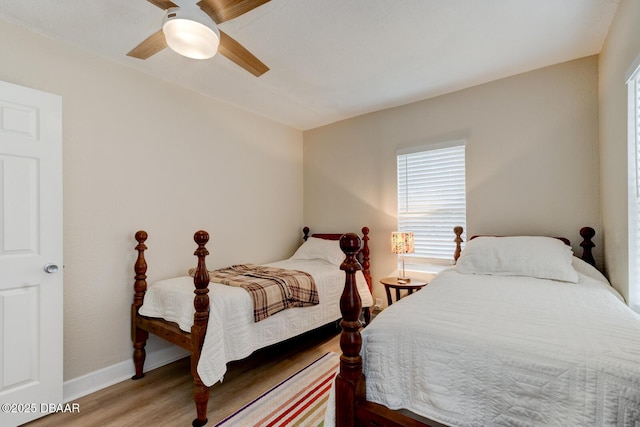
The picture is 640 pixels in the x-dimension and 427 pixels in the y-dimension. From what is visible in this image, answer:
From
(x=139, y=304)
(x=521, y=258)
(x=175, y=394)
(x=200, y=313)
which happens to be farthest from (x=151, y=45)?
(x=521, y=258)

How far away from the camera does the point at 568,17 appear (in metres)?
1.99

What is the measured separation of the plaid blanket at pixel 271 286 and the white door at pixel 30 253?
97 centimetres

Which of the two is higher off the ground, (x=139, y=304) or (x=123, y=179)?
(x=123, y=179)

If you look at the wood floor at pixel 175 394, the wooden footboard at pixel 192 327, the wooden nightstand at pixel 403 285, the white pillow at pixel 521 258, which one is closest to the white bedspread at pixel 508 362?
the white pillow at pixel 521 258

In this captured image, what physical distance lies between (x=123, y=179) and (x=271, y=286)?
1.48 metres

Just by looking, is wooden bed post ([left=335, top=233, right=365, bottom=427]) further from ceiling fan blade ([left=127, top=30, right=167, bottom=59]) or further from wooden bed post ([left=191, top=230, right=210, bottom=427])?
ceiling fan blade ([left=127, top=30, right=167, bottom=59])

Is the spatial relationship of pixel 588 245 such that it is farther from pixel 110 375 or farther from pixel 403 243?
pixel 110 375

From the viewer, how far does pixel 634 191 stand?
1692mm

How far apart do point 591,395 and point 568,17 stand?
226 centimetres

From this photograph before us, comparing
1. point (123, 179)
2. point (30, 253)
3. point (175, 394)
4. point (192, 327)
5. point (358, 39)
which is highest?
point (358, 39)

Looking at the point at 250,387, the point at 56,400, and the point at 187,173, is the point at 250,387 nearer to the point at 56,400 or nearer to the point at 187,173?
the point at 56,400

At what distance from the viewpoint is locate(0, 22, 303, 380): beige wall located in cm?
218

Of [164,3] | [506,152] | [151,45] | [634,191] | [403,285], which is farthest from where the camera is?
[403,285]

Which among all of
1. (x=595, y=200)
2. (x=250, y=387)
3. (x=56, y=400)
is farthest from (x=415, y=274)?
(x=56, y=400)
